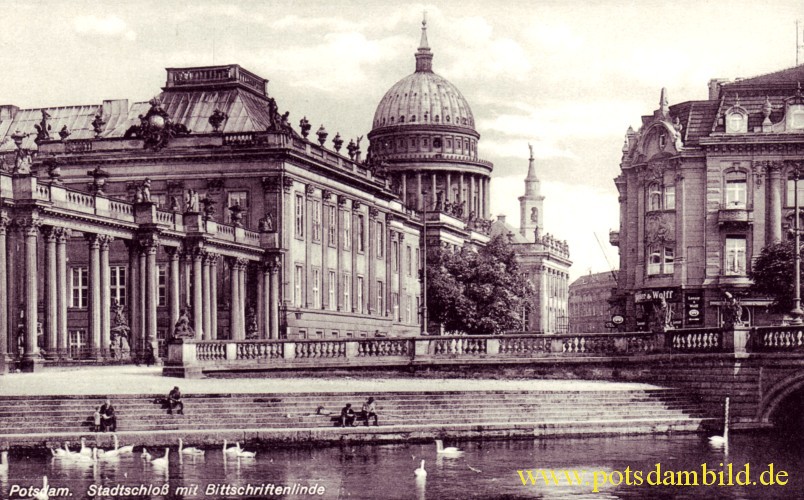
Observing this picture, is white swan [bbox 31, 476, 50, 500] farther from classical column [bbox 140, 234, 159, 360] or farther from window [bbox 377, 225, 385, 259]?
window [bbox 377, 225, 385, 259]

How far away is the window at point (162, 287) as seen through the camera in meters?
78.4

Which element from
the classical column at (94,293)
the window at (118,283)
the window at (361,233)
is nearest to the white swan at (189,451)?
the classical column at (94,293)

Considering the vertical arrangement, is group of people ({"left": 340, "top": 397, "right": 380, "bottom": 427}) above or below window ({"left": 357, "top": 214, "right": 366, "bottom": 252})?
below

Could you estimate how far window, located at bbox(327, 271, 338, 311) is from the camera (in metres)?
90.8

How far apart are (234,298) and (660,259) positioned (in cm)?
2514

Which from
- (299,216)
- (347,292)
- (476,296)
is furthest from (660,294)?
(476,296)

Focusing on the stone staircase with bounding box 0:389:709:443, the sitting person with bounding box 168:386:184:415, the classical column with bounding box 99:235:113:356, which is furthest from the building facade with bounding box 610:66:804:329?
the sitting person with bounding box 168:386:184:415

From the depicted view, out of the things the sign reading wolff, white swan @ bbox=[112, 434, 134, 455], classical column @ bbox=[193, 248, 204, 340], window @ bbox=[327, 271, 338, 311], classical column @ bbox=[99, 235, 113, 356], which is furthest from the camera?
window @ bbox=[327, 271, 338, 311]

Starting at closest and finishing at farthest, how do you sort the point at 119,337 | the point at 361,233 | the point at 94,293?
the point at 94,293, the point at 119,337, the point at 361,233

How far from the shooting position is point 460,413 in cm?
4400

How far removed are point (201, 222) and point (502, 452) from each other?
37.8 meters

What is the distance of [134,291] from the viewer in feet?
222

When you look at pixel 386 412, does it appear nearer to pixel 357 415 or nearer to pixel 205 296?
pixel 357 415

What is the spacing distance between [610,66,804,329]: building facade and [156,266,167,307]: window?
1076 inches
